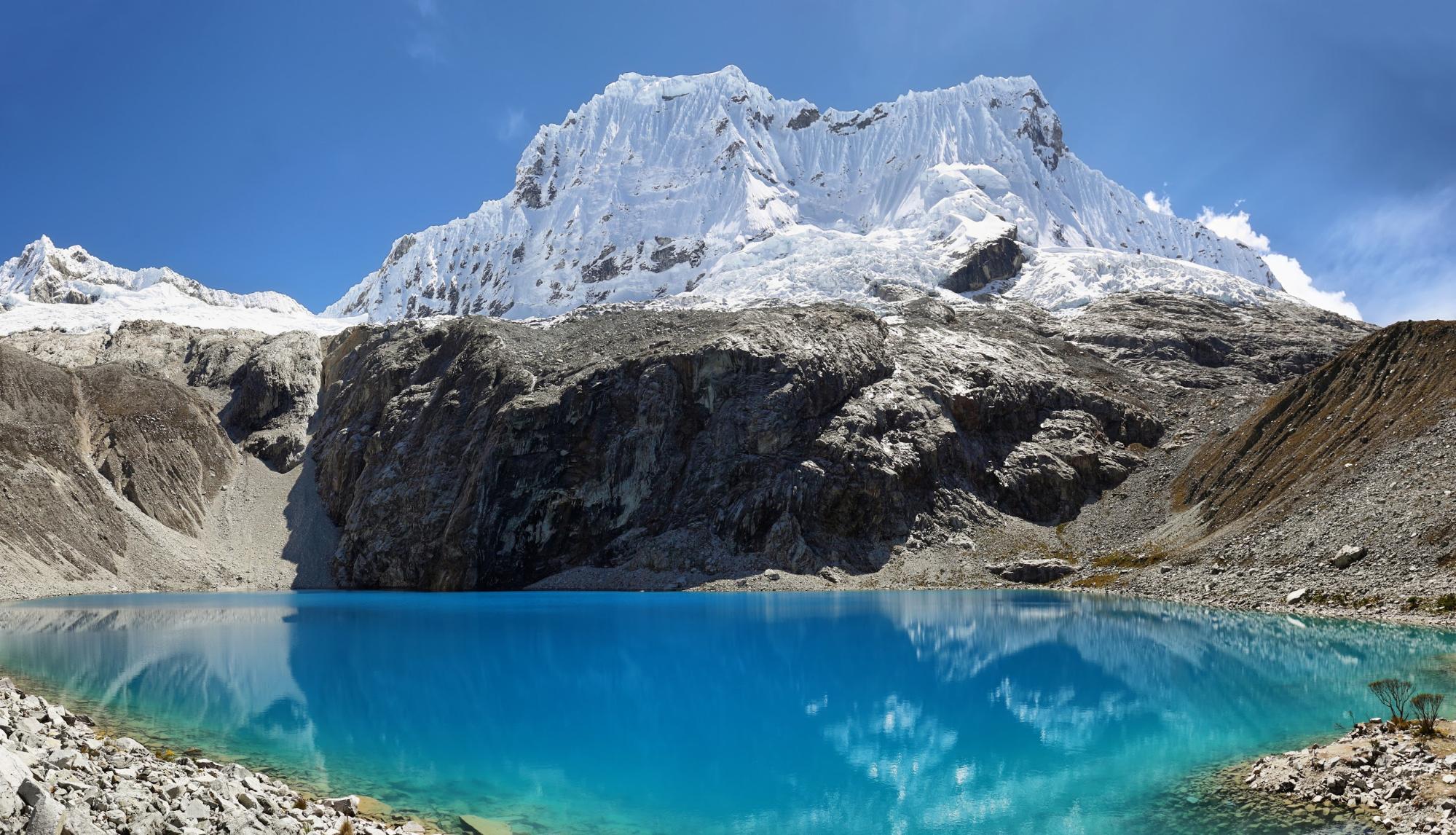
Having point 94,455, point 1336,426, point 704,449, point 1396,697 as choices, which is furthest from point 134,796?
point 94,455

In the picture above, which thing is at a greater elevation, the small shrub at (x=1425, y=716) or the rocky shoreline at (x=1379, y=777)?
the small shrub at (x=1425, y=716)

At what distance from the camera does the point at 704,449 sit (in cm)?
9675

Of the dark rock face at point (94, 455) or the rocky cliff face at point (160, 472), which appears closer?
the dark rock face at point (94, 455)

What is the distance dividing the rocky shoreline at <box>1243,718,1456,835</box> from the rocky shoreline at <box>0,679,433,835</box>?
15270 millimetres

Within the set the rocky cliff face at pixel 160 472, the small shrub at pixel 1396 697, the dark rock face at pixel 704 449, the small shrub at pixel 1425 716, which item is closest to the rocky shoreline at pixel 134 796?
the small shrub at pixel 1425 716

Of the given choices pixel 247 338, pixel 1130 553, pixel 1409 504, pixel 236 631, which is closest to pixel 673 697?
pixel 236 631

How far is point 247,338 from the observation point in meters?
146

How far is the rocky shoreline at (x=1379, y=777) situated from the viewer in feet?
45.8

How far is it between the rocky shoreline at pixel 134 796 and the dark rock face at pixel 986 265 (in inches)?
6986

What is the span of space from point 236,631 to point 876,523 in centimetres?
6041

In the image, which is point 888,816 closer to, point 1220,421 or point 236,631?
point 236,631

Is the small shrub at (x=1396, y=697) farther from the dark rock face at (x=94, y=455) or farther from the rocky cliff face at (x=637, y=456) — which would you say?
the dark rock face at (x=94, y=455)

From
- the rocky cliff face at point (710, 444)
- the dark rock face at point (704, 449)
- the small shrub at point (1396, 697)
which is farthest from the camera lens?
the dark rock face at point (704, 449)

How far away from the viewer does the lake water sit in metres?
17.0
